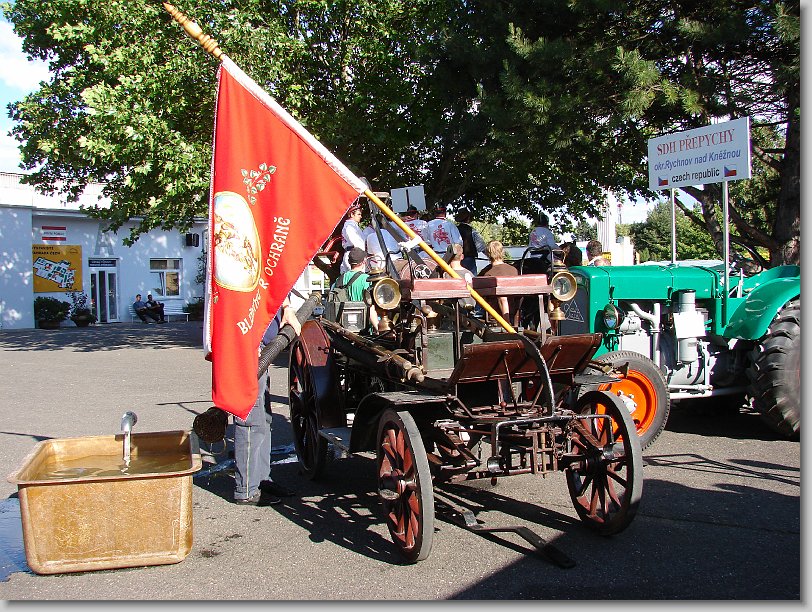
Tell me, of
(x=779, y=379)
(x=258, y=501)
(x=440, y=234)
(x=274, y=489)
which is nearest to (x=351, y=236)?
(x=440, y=234)

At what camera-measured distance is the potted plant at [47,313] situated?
31016 millimetres

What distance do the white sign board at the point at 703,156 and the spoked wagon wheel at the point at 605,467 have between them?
4.09m

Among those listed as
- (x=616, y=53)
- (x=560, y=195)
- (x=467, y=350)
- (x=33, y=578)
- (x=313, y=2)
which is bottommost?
(x=33, y=578)

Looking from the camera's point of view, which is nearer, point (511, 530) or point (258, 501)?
point (511, 530)

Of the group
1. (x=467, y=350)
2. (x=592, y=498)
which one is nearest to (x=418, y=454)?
(x=467, y=350)

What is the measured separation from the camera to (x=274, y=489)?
19.5 ft

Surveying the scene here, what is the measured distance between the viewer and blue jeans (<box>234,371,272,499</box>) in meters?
5.65

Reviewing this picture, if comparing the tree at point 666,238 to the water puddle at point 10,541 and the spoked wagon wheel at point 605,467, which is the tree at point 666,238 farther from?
the water puddle at point 10,541

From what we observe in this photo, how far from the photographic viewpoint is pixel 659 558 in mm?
4418

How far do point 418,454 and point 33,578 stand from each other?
7.58 ft

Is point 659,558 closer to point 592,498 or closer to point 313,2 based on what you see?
point 592,498

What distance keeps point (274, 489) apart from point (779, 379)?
4.68m

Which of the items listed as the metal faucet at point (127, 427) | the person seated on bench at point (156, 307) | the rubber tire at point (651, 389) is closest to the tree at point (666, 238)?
the rubber tire at point (651, 389)

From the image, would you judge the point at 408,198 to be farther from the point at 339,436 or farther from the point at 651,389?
the point at 339,436
